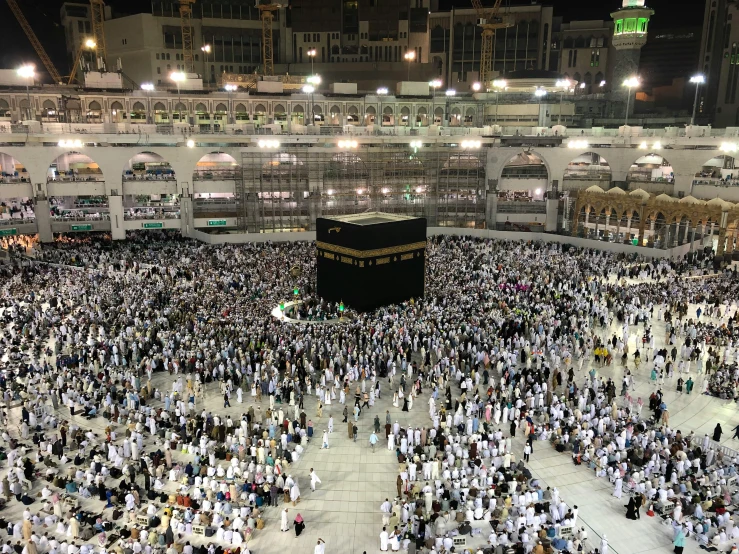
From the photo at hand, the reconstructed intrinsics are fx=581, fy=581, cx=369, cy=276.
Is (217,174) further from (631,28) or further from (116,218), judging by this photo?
(631,28)

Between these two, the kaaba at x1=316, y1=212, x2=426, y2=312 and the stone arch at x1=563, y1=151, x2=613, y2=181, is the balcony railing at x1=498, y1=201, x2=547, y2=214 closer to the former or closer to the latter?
the stone arch at x1=563, y1=151, x2=613, y2=181

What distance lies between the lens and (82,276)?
77.8ft

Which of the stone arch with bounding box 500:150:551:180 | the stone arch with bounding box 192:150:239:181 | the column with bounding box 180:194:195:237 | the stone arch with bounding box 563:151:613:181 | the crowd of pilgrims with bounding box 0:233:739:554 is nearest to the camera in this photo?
the crowd of pilgrims with bounding box 0:233:739:554

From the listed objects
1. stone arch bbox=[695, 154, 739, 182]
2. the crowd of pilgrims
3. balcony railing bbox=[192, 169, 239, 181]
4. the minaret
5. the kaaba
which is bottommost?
the crowd of pilgrims

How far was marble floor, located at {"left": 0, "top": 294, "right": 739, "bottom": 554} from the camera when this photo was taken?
9719 mm

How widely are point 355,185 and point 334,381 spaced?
23351 millimetres

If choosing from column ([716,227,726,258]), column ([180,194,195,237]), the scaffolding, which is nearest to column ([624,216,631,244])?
column ([716,227,726,258])

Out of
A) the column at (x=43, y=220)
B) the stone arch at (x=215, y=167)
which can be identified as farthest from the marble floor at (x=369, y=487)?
the stone arch at (x=215, y=167)

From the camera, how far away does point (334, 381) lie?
1521 centimetres

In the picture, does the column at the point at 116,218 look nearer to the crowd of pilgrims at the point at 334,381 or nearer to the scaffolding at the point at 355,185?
the crowd of pilgrims at the point at 334,381

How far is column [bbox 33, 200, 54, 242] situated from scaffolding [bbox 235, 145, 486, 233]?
1018cm

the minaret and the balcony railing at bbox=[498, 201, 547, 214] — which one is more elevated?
the minaret

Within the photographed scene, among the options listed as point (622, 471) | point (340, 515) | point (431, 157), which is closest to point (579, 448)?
point (622, 471)

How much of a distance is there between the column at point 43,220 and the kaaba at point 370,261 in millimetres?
16986
